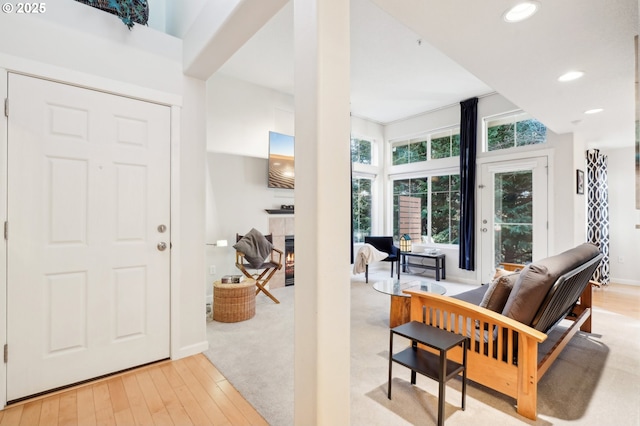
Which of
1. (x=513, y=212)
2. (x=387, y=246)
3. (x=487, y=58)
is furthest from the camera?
(x=387, y=246)

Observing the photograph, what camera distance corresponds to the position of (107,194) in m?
2.18

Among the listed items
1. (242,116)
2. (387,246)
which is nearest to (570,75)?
(387,246)

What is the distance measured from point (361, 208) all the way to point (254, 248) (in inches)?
121

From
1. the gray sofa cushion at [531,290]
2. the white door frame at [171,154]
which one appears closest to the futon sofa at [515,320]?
the gray sofa cushion at [531,290]

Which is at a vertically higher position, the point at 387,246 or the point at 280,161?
the point at 280,161

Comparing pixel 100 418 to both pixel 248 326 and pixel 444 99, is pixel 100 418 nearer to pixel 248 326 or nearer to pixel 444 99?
pixel 248 326

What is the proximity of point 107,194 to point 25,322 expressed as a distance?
915 mm

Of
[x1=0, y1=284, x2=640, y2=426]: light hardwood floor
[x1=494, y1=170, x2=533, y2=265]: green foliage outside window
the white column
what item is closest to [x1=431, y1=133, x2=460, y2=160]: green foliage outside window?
[x1=494, y1=170, x2=533, y2=265]: green foliage outside window

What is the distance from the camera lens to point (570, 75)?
8.21ft

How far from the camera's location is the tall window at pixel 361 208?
249 inches

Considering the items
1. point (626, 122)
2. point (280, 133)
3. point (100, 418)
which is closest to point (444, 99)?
point (626, 122)

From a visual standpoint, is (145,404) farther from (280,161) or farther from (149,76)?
(280,161)

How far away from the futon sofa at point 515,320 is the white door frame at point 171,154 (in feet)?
6.14

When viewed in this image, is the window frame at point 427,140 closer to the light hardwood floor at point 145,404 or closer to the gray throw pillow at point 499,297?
the gray throw pillow at point 499,297
